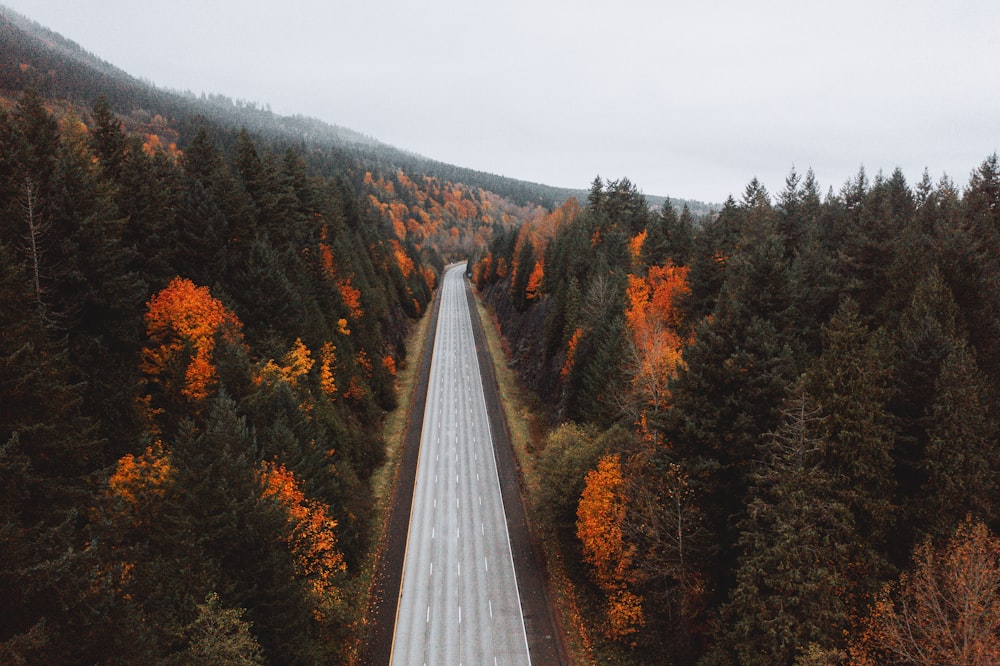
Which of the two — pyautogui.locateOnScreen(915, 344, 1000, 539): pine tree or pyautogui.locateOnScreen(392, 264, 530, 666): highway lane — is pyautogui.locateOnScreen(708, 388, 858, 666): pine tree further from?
pyautogui.locateOnScreen(392, 264, 530, 666): highway lane

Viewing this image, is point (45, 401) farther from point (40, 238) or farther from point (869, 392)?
point (869, 392)

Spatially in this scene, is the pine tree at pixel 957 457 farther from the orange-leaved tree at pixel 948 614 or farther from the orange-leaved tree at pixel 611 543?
the orange-leaved tree at pixel 611 543

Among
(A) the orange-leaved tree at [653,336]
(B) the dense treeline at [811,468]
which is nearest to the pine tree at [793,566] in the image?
(B) the dense treeline at [811,468]

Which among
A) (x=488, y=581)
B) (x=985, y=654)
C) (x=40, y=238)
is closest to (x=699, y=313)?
(x=488, y=581)

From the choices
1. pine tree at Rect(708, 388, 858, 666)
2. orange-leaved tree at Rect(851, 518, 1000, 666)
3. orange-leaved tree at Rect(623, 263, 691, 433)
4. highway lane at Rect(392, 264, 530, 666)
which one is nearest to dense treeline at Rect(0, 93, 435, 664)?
highway lane at Rect(392, 264, 530, 666)

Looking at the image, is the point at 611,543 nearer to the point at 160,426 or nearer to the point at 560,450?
the point at 560,450

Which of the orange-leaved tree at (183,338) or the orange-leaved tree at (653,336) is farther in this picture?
the orange-leaved tree at (653,336)
